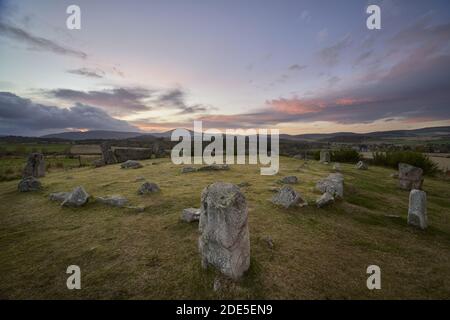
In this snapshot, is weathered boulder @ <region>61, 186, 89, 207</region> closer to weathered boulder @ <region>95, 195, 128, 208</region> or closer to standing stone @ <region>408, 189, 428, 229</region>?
weathered boulder @ <region>95, 195, 128, 208</region>

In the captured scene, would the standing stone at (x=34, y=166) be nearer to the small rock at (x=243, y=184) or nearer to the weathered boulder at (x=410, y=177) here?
the small rock at (x=243, y=184)

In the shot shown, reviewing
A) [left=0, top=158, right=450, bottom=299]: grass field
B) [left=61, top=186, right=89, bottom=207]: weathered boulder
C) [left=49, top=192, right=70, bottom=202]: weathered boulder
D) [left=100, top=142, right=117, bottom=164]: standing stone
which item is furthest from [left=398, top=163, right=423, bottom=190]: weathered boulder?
[left=100, top=142, right=117, bottom=164]: standing stone

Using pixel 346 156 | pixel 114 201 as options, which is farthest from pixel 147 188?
pixel 346 156

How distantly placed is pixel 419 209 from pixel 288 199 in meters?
4.48

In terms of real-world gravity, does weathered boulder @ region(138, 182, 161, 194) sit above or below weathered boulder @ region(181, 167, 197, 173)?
below

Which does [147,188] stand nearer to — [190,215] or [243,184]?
[190,215]

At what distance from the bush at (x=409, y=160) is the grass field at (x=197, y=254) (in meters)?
15.8

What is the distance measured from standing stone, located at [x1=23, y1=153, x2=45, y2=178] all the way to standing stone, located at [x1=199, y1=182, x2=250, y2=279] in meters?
19.4

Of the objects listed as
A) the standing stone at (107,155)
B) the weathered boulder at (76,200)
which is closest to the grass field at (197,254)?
the weathered boulder at (76,200)

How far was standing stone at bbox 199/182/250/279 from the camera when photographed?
4.95 meters

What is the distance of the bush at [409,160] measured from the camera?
898 inches

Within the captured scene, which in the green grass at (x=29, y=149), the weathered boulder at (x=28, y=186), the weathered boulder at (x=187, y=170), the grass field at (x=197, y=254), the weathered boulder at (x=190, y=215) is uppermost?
the green grass at (x=29, y=149)

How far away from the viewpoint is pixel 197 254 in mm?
5945
